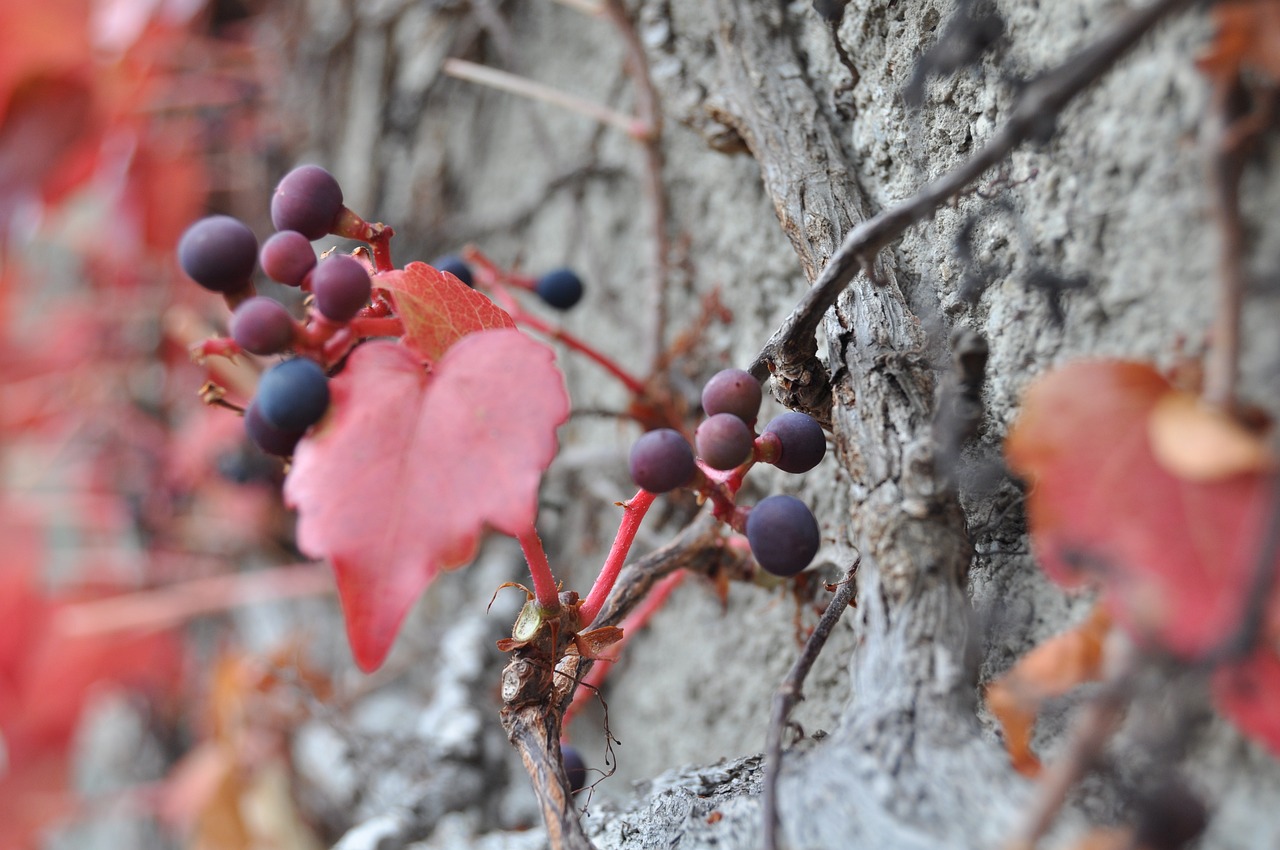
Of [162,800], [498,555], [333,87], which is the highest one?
[333,87]

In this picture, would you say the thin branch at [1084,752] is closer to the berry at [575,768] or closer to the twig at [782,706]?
the twig at [782,706]

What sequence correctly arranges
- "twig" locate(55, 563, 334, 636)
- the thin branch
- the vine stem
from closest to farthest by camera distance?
the thin branch, the vine stem, "twig" locate(55, 563, 334, 636)

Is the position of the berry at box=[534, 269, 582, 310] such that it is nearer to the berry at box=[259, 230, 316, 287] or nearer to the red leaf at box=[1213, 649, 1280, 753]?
the berry at box=[259, 230, 316, 287]

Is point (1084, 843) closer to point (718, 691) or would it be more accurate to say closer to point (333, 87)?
point (718, 691)

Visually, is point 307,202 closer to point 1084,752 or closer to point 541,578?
point 541,578

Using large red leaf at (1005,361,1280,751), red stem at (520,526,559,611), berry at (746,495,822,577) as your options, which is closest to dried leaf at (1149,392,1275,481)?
large red leaf at (1005,361,1280,751)

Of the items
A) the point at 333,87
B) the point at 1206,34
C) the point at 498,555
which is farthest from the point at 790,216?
the point at 333,87

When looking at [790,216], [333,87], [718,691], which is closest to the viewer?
[790,216]

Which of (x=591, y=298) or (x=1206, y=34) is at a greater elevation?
(x=1206, y=34)
